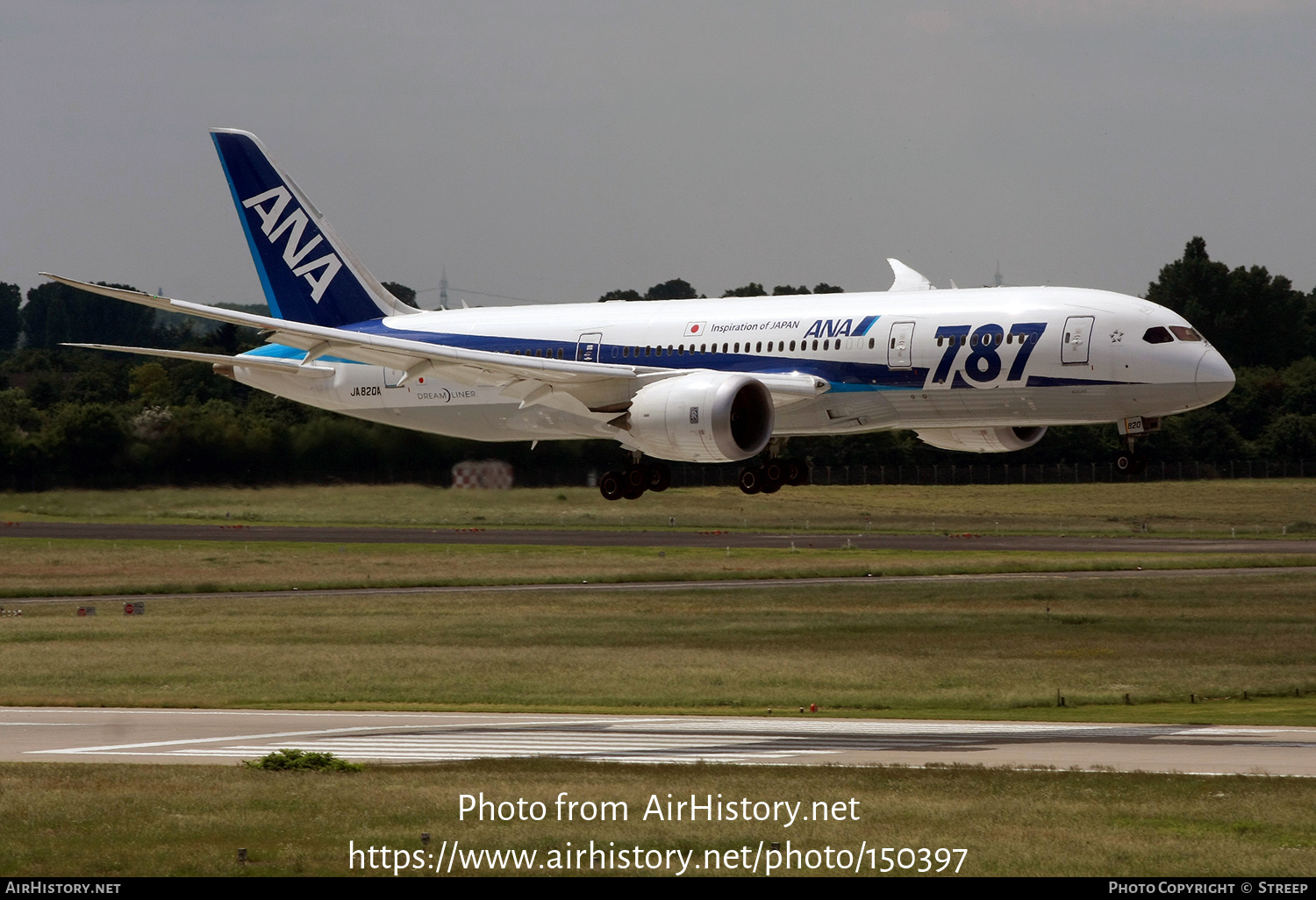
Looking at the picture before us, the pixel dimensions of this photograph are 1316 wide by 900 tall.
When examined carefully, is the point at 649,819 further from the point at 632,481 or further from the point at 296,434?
the point at 296,434

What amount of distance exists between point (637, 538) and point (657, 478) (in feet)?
223

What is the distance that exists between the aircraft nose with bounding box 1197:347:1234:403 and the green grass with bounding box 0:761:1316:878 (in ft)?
37.0

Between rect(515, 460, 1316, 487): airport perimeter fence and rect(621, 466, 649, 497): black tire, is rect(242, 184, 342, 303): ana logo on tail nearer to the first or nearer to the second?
rect(621, 466, 649, 497): black tire

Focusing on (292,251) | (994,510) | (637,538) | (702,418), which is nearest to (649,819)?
(702,418)

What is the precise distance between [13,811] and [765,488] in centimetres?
2261

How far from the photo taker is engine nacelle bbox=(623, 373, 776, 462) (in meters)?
40.5

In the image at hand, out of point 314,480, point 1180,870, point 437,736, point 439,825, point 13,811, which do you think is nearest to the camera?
point 1180,870

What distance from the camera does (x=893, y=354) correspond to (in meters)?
41.9

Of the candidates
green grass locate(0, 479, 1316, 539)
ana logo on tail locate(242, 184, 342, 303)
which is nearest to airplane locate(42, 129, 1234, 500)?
ana logo on tail locate(242, 184, 342, 303)

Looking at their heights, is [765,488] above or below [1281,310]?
below

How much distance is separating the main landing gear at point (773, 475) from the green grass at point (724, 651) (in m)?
9.64

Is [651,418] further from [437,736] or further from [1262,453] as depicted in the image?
[1262,453]

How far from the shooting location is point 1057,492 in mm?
112688

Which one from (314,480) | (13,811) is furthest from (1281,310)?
(13,811)
